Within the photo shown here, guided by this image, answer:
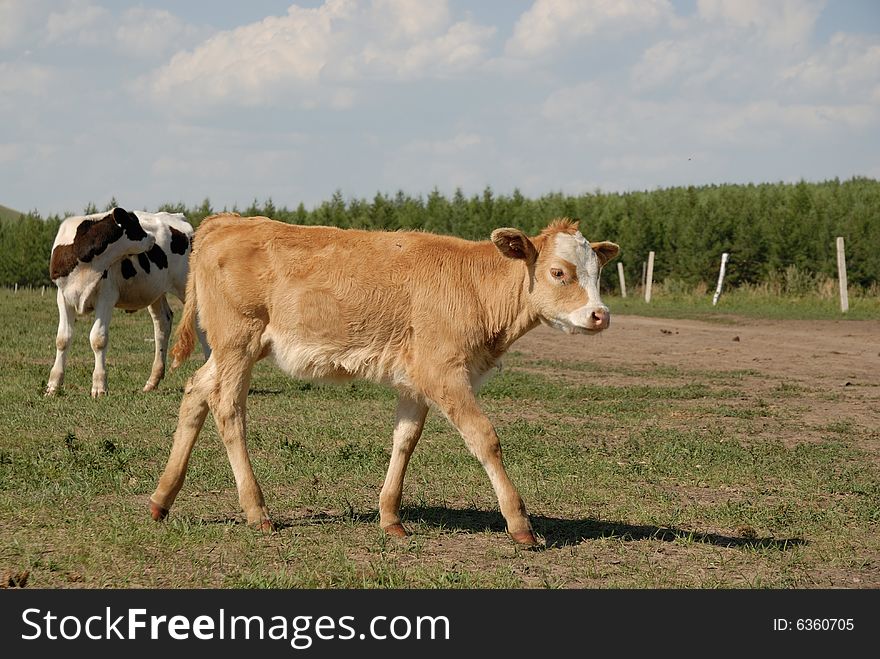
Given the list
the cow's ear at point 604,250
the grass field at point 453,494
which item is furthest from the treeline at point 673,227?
the cow's ear at point 604,250

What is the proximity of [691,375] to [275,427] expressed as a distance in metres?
8.29

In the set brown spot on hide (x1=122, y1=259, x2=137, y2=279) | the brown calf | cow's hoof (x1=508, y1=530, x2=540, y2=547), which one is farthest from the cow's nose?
brown spot on hide (x1=122, y1=259, x2=137, y2=279)

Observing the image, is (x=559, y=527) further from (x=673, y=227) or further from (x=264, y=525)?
(x=673, y=227)

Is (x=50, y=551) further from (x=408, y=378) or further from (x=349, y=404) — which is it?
(x=349, y=404)

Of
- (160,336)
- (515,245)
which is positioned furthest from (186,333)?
(160,336)

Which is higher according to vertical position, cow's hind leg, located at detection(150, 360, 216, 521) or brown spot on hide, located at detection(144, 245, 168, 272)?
brown spot on hide, located at detection(144, 245, 168, 272)

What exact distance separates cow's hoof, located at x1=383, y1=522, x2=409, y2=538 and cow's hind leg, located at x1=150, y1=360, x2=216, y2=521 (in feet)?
4.72

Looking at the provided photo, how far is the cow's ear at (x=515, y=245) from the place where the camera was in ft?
24.6

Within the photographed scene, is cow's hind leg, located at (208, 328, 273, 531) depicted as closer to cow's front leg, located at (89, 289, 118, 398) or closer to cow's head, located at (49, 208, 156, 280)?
cow's front leg, located at (89, 289, 118, 398)

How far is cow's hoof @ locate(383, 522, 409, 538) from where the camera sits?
743 centimetres

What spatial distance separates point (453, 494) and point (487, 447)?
196cm

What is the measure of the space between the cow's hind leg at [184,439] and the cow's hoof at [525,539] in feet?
7.53

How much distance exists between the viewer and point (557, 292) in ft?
24.7

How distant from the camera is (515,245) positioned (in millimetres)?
7586
